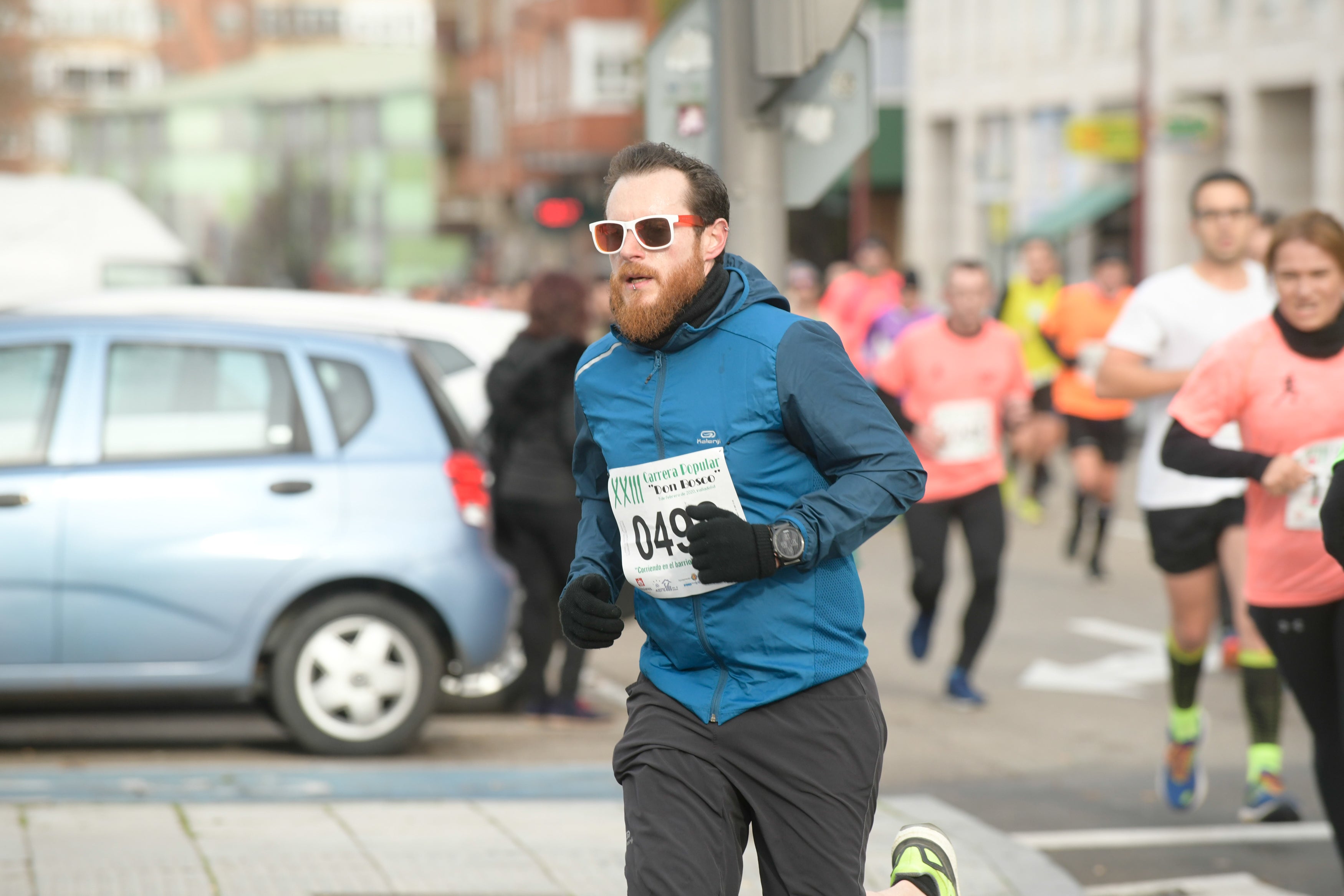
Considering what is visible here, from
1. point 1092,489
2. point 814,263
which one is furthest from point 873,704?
point 814,263

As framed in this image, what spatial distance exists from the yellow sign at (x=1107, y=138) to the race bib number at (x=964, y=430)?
16.4 metres

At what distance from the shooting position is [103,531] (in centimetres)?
749

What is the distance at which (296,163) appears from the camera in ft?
263

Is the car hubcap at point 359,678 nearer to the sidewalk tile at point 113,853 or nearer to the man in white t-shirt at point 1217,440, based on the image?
the sidewalk tile at point 113,853

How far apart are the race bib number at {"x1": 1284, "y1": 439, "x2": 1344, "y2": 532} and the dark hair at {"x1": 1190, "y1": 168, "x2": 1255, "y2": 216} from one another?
170 cm

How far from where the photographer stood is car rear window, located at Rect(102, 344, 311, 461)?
7.72 metres

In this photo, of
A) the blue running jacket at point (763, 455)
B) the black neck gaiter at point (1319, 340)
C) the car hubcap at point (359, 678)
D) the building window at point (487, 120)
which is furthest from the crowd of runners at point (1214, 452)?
the building window at point (487, 120)

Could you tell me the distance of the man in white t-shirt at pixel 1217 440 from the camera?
23.1 ft

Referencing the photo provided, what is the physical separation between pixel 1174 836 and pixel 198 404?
13.0 ft

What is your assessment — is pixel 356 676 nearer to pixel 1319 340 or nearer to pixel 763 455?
pixel 1319 340

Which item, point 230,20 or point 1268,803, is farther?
point 230,20

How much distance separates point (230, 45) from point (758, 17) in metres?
125

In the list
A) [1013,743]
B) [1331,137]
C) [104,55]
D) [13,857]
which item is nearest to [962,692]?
[1013,743]

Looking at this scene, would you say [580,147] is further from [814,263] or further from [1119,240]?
[1119,240]
